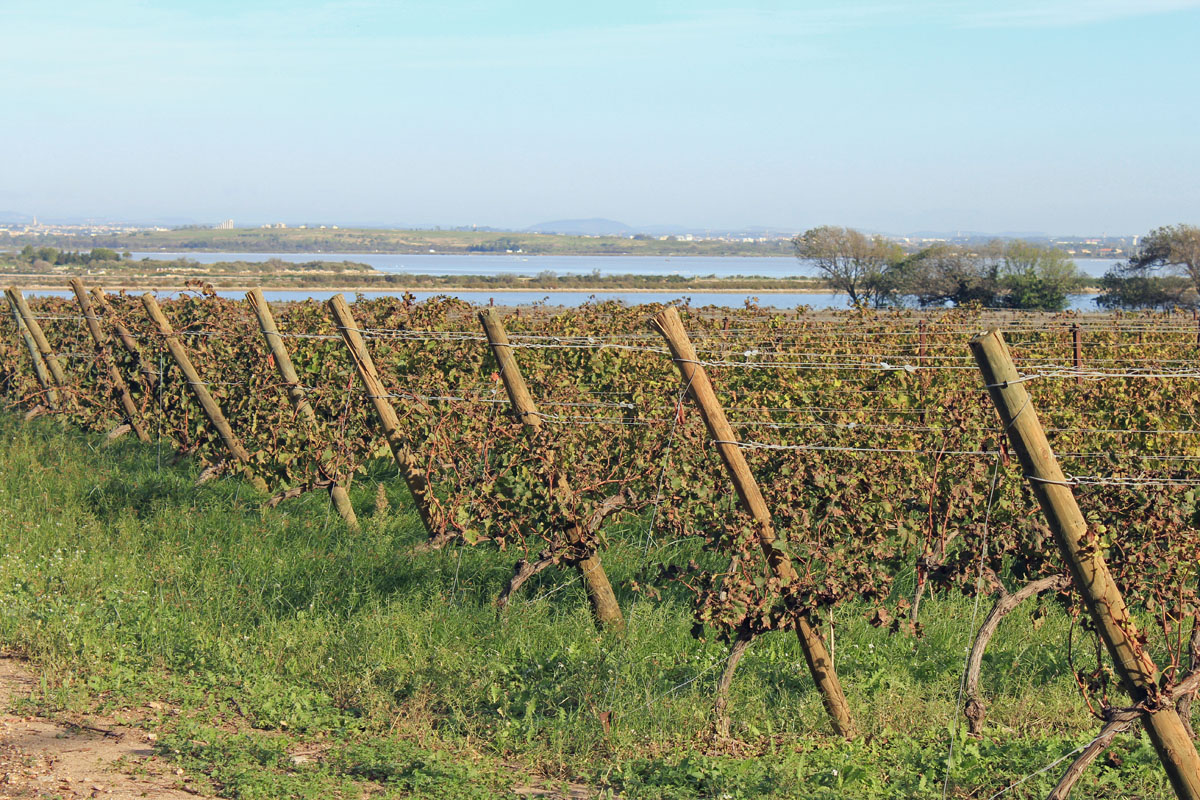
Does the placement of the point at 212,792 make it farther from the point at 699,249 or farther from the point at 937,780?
the point at 699,249

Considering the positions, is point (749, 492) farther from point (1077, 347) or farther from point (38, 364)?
point (38, 364)

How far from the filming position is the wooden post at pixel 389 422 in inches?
251

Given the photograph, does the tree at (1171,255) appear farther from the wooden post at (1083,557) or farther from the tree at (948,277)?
the wooden post at (1083,557)

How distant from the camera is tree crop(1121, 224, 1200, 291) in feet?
149

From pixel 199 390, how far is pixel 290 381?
1571mm

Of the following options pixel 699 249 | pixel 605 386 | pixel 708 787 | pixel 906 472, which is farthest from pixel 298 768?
pixel 699 249

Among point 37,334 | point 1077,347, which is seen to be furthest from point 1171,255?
point 37,334

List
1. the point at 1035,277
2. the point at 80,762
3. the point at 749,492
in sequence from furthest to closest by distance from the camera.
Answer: the point at 1035,277 → the point at 749,492 → the point at 80,762

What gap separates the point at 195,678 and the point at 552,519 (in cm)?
190

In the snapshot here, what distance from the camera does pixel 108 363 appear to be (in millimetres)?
10445

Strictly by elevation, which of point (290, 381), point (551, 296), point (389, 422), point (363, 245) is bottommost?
point (389, 422)

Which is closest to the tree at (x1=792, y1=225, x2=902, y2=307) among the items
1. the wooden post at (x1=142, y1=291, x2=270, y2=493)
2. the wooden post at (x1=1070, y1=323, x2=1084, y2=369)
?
the wooden post at (x1=1070, y1=323, x2=1084, y2=369)

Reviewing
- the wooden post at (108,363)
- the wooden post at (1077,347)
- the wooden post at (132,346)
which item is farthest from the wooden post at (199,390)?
the wooden post at (1077,347)

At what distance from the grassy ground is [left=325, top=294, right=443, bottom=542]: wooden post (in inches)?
13.6
